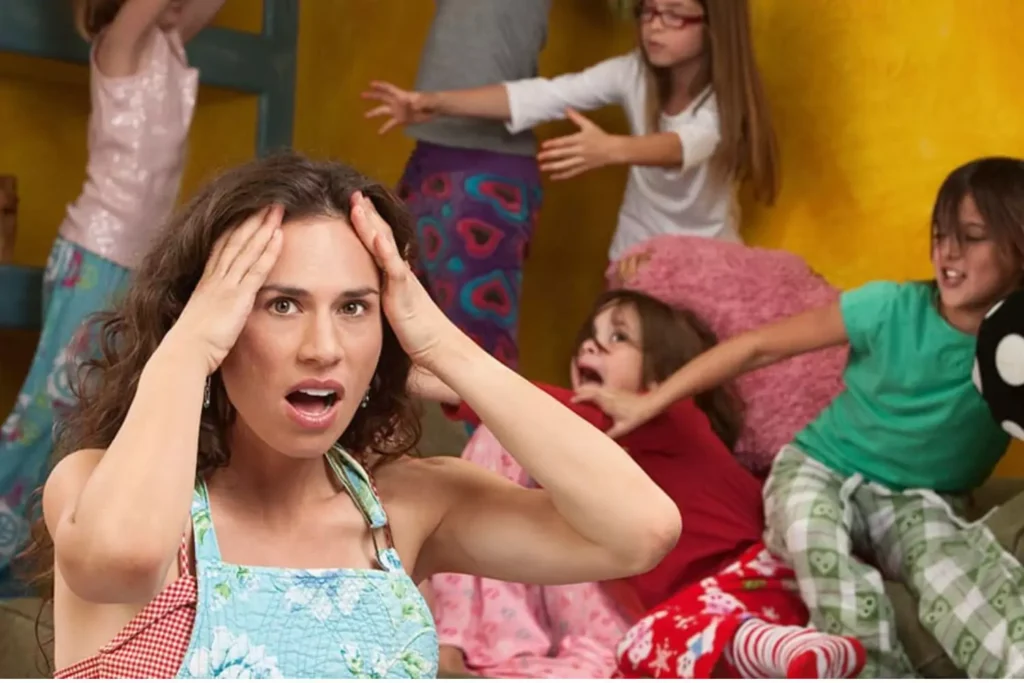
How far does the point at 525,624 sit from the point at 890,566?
501 millimetres

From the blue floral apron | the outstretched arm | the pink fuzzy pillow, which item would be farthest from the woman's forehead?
the outstretched arm

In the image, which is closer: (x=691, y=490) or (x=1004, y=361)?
(x=1004, y=361)

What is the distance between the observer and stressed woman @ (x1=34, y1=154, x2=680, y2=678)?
887mm

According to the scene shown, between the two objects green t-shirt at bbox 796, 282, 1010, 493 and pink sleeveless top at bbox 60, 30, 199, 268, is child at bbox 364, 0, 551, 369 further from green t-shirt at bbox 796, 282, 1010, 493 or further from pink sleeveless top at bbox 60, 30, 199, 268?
green t-shirt at bbox 796, 282, 1010, 493

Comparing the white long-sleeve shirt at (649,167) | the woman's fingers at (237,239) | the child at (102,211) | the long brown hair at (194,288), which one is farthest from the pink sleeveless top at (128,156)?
the woman's fingers at (237,239)

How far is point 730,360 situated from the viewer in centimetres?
206

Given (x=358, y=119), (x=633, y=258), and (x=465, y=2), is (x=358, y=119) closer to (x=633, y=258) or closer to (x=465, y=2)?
(x=465, y=2)

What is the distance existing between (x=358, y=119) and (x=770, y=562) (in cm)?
164

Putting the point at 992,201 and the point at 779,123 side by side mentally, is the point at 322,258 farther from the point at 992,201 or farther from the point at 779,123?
the point at 779,123

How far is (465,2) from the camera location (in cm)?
262

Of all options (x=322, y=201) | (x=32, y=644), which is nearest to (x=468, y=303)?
(x=32, y=644)

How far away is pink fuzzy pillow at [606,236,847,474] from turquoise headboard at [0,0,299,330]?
938mm

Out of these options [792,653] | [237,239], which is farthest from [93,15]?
[237,239]

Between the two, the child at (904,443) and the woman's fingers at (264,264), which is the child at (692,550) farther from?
the woman's fingers at (264,264)
